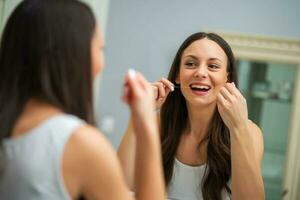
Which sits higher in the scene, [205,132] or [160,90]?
[160,90]

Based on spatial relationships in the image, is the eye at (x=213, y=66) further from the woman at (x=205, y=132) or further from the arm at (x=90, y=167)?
the arm at (x=90, y=167)

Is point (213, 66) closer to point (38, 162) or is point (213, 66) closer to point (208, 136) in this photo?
point (208, 136)

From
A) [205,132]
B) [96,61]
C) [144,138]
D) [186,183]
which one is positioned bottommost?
[186,183]

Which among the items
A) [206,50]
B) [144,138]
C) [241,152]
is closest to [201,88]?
[206,50]

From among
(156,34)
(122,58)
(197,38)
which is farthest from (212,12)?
(197,38)

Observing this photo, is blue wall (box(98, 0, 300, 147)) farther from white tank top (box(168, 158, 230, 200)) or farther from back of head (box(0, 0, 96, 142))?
back of head (box(0, 0, 96, 142))

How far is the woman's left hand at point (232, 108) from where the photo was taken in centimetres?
84

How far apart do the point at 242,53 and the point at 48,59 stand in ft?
3.73

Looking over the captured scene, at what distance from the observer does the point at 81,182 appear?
444mm

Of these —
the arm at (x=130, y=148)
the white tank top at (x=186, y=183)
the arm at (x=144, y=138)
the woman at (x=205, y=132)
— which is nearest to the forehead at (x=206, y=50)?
the woman at (x=205, y=132)

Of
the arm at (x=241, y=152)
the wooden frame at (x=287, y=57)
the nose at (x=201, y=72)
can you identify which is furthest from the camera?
the wooden frame at (x=287, y=57)

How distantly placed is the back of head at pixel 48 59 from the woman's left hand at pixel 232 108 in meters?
0.45

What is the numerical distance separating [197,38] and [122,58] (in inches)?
24.7

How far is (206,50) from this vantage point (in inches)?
38.2
